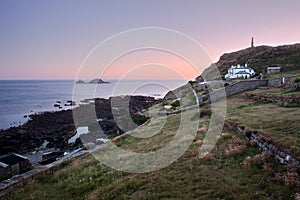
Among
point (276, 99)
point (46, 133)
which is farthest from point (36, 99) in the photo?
point (276, 99)

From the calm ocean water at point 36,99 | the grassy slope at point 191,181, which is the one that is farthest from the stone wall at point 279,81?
the grassy slope at point 191,181

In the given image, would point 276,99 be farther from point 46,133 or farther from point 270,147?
point 46,133

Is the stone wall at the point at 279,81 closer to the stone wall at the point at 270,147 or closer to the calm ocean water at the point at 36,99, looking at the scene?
the calm ocean water at the point at 36,99

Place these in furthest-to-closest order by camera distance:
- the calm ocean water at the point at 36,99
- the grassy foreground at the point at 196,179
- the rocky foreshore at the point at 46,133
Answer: the calm ocean water at the point at 36,99 → the rocky foreshore at the point at 46,133 → the grassy foreground at the point at 196,179

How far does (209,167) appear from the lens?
27.5 ft

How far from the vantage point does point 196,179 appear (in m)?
7.55

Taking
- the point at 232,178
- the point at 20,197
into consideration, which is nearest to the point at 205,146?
the point at 232,178

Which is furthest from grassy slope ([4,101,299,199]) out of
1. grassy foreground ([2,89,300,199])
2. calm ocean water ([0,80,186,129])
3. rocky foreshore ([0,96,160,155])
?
calm ocean water ([0,80,186,129])

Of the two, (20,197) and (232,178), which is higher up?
(232,178)

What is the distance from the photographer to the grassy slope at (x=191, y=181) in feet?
21.2

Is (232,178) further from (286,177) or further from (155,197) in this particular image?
(155,197)

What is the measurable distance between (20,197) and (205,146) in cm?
765

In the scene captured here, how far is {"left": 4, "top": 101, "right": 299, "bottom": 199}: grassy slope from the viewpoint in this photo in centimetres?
645

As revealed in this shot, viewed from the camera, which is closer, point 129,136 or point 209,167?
point 209,167
